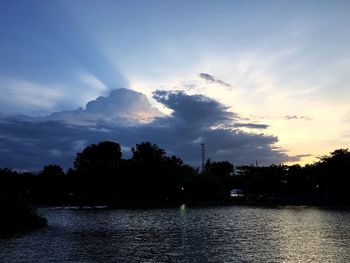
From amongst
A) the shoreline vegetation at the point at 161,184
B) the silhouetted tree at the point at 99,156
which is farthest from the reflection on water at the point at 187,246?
the silhouetted tree at the point at 99,156

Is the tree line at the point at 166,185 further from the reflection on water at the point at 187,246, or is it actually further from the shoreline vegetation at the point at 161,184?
the reflection on water at the point at 187,246

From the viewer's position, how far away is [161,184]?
4860 inches

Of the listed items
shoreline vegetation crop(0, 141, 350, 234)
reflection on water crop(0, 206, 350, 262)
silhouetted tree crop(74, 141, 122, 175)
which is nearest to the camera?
reflection on water crop(0, 206, 350, 262)

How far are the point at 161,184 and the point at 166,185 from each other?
1.50 metres

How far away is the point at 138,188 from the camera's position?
12400 cm

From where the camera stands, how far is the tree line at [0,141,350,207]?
10662cm

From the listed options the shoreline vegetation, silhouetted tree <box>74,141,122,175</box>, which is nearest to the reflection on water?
the shoreline vegetation

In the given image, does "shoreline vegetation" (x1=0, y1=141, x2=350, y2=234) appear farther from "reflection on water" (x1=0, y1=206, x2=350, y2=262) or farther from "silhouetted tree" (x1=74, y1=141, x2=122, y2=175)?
"reflection on water" (x1=0, y1=206, x2=350, y2=262)

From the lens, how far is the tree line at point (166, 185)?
350ft

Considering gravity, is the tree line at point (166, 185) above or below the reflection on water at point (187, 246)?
above

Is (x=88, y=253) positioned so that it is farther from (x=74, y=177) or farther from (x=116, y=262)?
(x=74, y=177)

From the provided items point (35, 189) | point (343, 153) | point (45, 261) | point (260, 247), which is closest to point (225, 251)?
point (260, 247)

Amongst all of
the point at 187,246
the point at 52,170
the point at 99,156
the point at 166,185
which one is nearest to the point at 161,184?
the point at 166,185

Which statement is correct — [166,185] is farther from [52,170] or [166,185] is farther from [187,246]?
[187,246]
